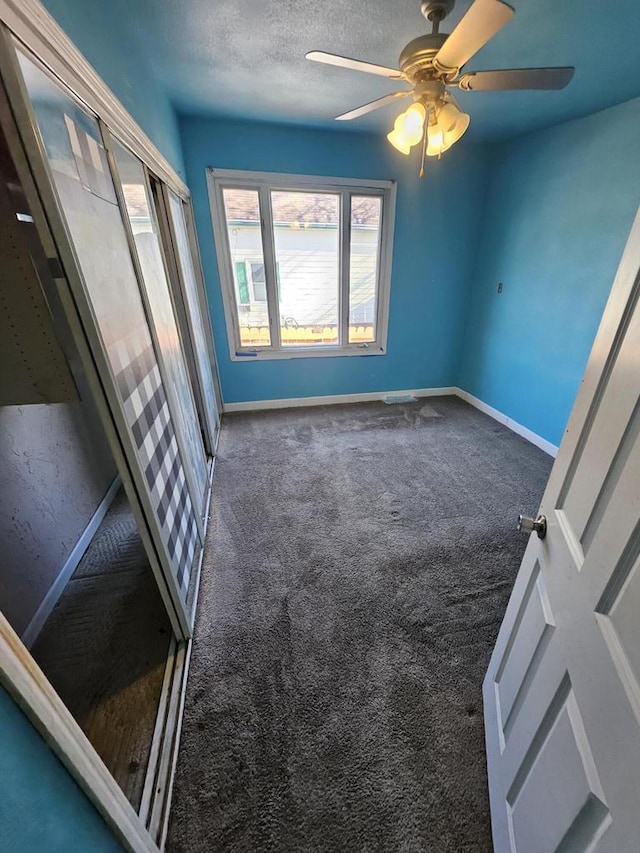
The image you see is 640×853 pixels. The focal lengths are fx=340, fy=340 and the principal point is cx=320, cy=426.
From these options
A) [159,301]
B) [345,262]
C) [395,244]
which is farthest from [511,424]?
[159,301]

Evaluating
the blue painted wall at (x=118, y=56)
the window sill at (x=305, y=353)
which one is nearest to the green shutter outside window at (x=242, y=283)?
the window sill at (x=305, y=353)

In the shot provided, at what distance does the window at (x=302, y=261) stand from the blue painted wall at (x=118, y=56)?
3.05ft

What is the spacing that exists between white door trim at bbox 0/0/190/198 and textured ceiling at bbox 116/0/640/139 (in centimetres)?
60

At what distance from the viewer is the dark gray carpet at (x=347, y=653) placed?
1016 mm

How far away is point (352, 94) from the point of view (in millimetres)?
2238

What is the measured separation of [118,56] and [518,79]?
1.58m

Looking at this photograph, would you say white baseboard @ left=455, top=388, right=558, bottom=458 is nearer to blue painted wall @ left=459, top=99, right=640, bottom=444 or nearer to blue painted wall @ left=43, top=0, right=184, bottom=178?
blue painted wall @ left=459, top=99, right=640, bottom=444

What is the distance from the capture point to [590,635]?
60cm

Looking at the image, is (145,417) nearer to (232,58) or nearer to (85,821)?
(85,821)

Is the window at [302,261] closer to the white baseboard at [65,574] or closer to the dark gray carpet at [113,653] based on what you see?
the white baseboard at [65,574]

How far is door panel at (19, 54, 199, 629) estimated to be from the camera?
33.9 inches

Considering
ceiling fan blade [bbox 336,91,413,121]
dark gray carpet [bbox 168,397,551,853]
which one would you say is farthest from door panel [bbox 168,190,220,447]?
ceiling fan blade [bbox 336,91,413,121]

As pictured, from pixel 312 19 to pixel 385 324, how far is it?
7.91 ft

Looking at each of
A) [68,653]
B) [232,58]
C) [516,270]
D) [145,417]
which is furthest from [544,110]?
[68,653]
